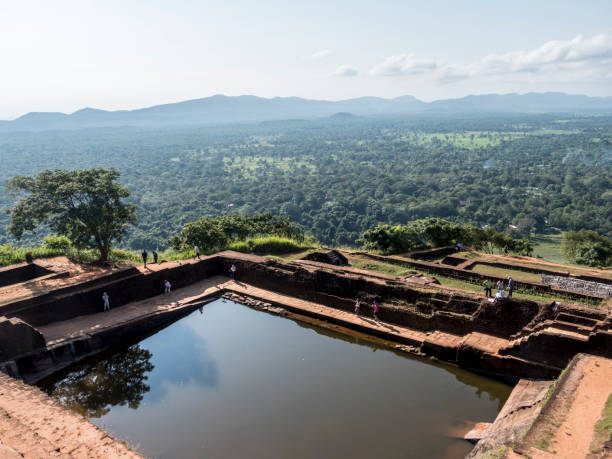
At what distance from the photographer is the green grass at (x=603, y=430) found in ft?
22.3

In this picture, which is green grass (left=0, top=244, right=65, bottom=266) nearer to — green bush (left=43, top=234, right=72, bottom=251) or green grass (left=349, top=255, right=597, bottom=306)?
green bush (left=43, top=234, right=72, bottom=251)

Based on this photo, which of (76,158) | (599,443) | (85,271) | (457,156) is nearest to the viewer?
(599,443)

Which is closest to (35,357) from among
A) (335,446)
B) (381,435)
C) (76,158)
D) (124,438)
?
(124,438)

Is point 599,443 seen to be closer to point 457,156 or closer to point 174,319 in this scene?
point 174,319

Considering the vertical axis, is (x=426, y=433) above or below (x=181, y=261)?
below

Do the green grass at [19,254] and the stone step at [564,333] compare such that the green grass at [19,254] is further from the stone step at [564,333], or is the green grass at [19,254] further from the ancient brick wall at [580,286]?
the ancient brick wall at [580,286]

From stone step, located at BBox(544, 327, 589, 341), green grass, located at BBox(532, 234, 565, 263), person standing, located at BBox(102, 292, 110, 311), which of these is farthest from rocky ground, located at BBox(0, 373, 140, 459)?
green grass, located at BBox(532, 234, 565, 263)

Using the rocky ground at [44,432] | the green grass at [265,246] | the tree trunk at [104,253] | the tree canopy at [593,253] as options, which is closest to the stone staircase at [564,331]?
the rocky ground at [44,432]

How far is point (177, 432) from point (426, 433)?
5125mm

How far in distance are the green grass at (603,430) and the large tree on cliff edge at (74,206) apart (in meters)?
16.0

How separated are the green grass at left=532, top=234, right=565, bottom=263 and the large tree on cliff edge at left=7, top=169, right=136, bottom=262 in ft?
120

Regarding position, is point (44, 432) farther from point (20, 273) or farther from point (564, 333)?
point (564, 333)

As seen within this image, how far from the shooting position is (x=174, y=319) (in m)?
14.7

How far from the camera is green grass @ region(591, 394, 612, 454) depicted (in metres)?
6.81
